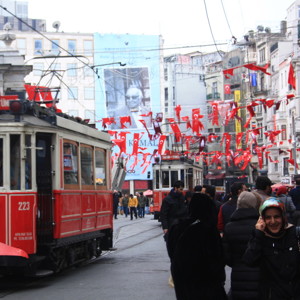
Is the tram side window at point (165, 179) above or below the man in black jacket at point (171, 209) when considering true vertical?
above

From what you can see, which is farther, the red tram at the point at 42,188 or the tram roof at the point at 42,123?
the tram roof at the point at 42,123

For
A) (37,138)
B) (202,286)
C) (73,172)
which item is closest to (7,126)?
(37,138)

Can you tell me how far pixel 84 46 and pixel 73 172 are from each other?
73.5m

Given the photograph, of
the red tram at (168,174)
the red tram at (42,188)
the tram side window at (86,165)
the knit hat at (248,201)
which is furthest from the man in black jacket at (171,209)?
the red tram at (168,174)

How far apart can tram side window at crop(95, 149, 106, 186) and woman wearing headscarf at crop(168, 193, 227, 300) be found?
370 inches

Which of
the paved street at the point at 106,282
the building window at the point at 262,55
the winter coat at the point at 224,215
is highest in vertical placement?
the building window at the point at 262,55

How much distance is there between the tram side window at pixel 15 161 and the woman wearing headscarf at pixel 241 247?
216 inches

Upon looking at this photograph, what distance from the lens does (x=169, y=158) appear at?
3656 cm

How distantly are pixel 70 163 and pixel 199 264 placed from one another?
766 centimetres

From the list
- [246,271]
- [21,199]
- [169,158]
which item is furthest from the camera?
[169,158]

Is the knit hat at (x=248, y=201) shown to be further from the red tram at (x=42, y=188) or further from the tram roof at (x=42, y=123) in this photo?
the tram roof at (x=42, y=123)

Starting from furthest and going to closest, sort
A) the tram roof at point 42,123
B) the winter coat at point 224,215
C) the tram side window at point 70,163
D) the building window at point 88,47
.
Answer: the building window at point 88,47, the tram side window at point 70,163, the tram roof at point 42,123, the winter coat at point 224,215

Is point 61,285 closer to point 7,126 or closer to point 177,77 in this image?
point 7,126

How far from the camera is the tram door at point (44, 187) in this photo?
42.5ft
